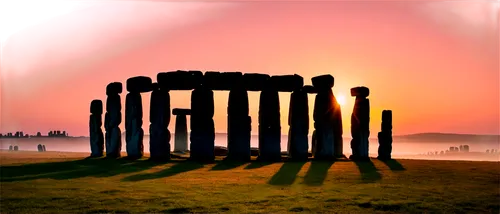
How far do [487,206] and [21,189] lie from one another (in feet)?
39.1

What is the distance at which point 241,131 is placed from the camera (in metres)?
26.6

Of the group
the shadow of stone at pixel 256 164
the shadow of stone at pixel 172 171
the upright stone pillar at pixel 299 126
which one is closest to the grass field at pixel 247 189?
the shadow of stone at pixel 172 171

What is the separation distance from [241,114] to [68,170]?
28.2 feet

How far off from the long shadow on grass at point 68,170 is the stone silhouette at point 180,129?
1469 centimetres

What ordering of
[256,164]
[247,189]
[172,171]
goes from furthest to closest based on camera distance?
[256,164] < [172,171] < [247,189]

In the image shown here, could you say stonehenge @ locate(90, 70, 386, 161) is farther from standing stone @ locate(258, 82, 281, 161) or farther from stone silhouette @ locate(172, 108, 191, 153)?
stone silhouette @ locate(172, 108, 191, 153)

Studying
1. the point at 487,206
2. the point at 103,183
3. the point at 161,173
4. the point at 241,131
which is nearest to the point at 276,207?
the point at 487,206

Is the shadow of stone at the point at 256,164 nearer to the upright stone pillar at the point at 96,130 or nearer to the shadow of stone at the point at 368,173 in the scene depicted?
the shadow of stone at the point at 368,173

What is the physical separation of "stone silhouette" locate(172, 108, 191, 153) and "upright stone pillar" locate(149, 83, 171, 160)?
12.3 meters

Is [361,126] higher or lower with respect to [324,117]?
lower

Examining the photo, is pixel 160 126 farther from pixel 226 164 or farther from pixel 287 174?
pixel 287 174

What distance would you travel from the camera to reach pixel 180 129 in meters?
40.0

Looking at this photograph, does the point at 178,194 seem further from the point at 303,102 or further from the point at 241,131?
the point at 303,102

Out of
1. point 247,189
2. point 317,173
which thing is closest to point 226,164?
point 317,173
